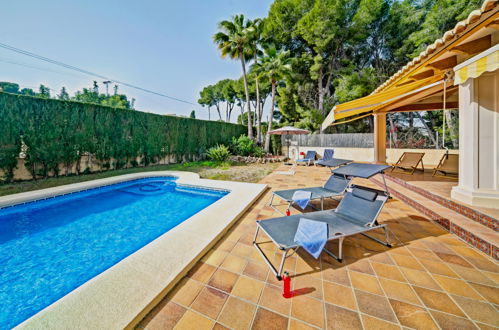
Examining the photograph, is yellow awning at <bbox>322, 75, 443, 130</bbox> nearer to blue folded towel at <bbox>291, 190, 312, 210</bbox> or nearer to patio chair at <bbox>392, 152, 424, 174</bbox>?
patio chair at <bbox>392, 152, 424, 174</bbox>

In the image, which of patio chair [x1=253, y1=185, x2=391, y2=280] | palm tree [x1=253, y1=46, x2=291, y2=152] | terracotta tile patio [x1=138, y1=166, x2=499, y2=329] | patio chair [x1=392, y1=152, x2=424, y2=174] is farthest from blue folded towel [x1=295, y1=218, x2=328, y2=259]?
palm tree [x1=253, y1=46, x2=291, y2=152]

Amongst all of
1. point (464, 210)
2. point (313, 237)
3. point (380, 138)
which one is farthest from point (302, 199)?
point (380, 138)

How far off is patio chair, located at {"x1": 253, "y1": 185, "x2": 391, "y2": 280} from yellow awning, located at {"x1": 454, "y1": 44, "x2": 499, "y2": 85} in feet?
7.90

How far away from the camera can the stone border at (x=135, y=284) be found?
75.1 inches

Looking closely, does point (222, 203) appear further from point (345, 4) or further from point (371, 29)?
point (371, 29)

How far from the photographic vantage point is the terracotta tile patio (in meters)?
1.92

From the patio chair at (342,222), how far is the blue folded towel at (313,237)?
0.13 m

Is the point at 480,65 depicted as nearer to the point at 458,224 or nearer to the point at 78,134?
the point at 458,224

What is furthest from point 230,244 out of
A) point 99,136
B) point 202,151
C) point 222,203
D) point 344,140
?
point 344,140

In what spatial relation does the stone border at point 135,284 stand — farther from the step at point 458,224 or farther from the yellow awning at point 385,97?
the yellow awning at point 385,97

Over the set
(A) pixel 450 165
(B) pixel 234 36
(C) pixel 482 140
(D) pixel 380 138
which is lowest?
(A) pixel 450 165

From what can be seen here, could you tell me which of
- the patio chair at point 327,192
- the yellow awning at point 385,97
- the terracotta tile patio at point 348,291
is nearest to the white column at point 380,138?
the yellow awning at point 385,97

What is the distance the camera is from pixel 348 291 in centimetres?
230

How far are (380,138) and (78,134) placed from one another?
1623 cm
